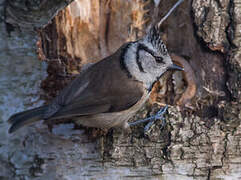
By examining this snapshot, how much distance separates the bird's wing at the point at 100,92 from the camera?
1.96 metres

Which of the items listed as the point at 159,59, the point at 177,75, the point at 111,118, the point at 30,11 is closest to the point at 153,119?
the point at 111,118

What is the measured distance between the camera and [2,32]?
5.95ft

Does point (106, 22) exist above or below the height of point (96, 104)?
above

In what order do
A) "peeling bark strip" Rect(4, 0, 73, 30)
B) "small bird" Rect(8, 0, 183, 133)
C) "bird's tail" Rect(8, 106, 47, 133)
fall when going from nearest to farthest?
"peeling bark strip" Rect(4, 0, 73, 30) < "bird's tail" Rect(8, 106, 47, 133) < "small bird" Rect(8, 0, 183, 133)

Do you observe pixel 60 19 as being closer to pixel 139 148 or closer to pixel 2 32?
pixel 2 32

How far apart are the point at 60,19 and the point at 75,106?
0.72m

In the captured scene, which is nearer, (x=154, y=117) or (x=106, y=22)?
(x=154, y=117)

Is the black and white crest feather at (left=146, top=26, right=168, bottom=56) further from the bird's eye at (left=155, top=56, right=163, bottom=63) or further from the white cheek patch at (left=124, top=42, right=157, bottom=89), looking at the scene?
the white cheek patch at (left=124, top=42, right=157, bottom=89)

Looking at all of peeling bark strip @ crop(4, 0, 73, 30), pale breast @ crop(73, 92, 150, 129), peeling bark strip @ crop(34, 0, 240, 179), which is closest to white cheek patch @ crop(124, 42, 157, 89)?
pale breast @ crop(73, 92, 150, 129)

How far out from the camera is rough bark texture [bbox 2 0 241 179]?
179 cm

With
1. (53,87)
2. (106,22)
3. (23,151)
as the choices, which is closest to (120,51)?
(106,22)

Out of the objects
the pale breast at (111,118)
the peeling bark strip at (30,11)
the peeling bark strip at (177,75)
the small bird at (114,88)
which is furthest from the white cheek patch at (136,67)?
the peeling bark strip at (30,11)

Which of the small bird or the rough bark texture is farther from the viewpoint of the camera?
the small bird

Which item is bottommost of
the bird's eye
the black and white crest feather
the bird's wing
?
the bird's wing
